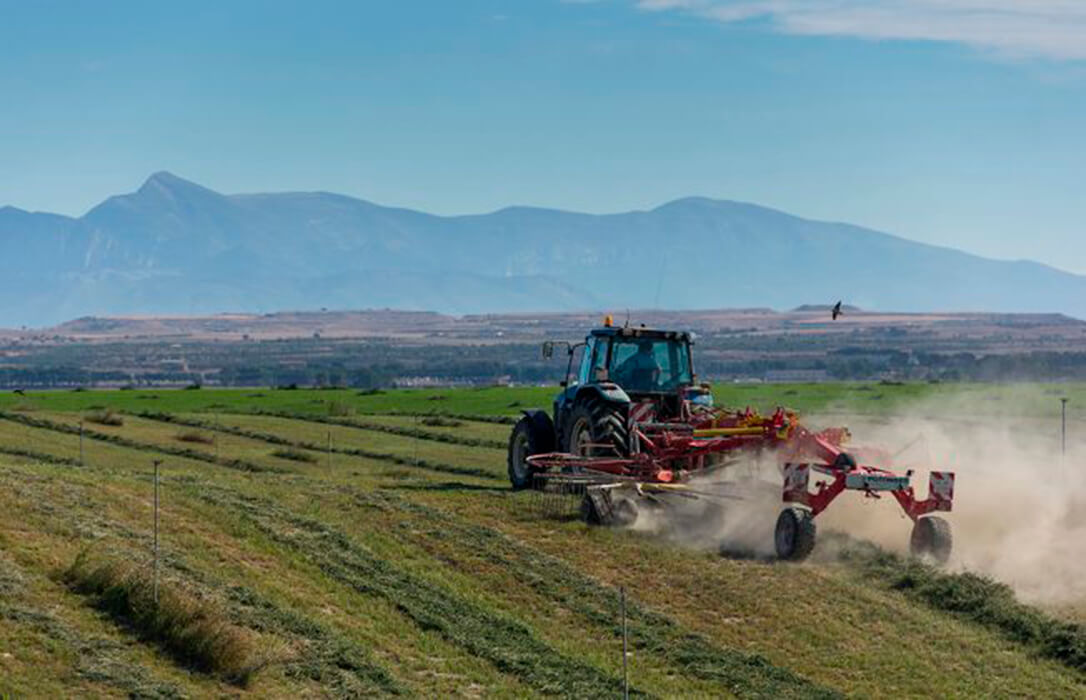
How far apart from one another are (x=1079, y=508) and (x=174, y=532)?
15454 mm

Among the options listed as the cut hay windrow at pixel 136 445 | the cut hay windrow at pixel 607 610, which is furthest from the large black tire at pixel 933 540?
the cut hay windrow at pixel 136 445

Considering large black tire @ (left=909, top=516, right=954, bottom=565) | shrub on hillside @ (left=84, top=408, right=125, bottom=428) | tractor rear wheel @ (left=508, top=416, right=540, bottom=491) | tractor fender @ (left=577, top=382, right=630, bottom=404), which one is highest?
tractor fender @ (left=577, top=382, right=630, bottom=404)

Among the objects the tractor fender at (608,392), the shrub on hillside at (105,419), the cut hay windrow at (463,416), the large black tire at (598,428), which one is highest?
the tractor fender at (608,392)

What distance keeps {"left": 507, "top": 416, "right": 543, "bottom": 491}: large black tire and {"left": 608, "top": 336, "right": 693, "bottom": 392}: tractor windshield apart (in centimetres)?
204

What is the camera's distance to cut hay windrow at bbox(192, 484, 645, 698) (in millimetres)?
18172

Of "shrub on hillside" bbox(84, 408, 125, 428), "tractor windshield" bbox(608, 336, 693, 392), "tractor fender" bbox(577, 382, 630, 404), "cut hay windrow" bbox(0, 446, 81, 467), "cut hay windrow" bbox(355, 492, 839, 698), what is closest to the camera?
"cut hay windrow" bbox(355, 492, 839, 698)

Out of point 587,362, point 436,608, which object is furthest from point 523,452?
point 436,608

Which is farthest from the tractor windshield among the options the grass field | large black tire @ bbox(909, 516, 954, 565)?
large black tire @ bbox(909, 516, 954, 565)

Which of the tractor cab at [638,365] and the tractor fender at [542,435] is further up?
the tractor cab at [638,365]

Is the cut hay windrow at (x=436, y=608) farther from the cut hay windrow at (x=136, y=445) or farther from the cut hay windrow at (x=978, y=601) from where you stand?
the cut hay windrow at (x=136, y=445)

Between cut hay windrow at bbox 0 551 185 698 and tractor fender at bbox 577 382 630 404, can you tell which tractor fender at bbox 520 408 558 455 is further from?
cut hay windrow at bbox 0 551 185 698

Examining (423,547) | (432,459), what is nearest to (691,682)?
(423,547)

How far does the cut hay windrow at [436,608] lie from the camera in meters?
18.2

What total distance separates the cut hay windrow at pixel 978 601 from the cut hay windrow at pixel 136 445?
2446cm
